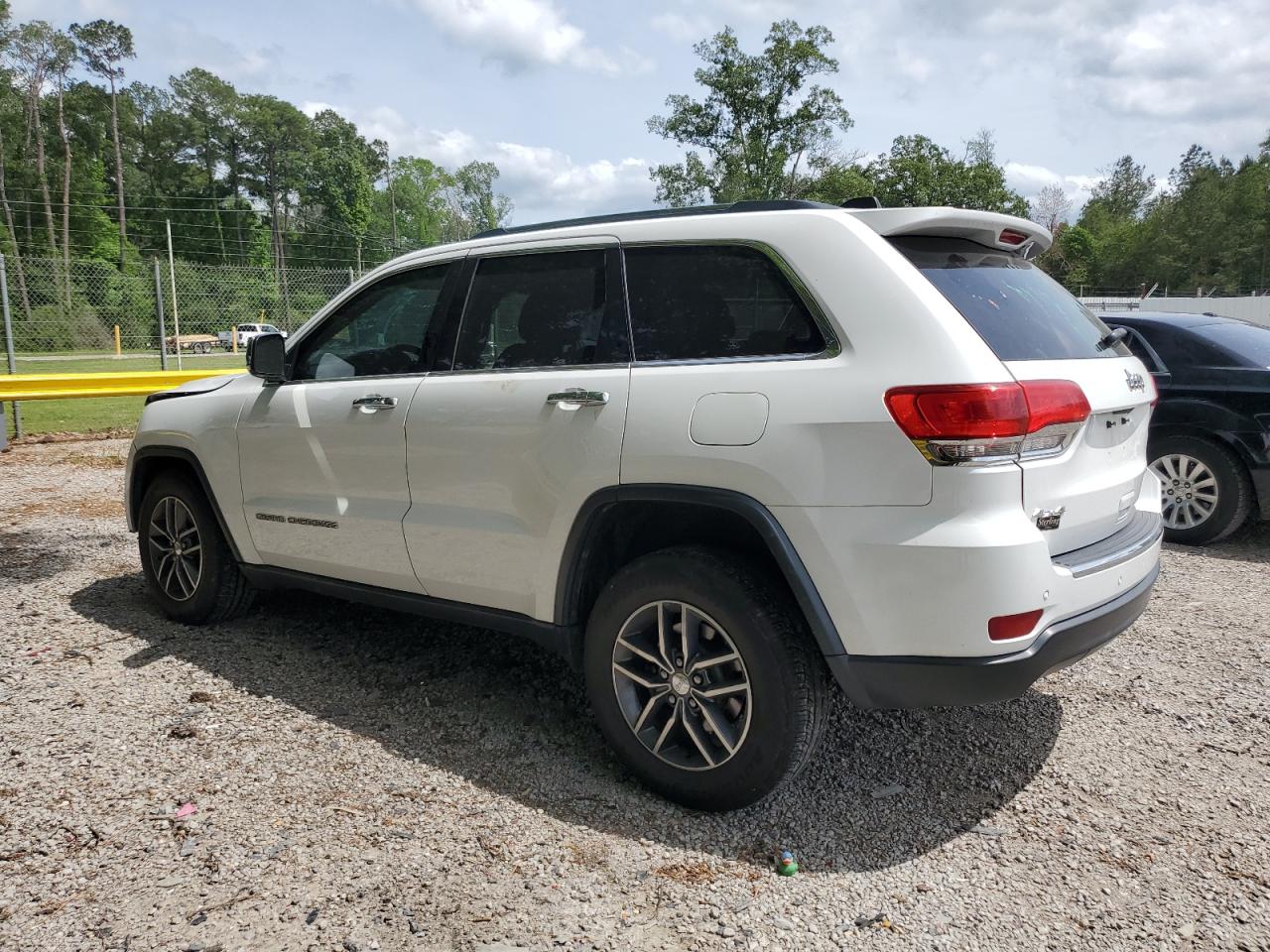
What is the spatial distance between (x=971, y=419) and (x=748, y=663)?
0.96 metres

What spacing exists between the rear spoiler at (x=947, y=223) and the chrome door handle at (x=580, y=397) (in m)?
0.99

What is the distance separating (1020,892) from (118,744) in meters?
3.21

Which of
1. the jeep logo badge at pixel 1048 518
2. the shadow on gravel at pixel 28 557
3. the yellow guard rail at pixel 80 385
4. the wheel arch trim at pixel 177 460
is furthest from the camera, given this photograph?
the yellow guard rail at pixel 80 385

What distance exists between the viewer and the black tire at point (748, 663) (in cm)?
269

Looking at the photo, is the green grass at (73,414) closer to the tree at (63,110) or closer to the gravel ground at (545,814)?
the gravel ground at (545,814)

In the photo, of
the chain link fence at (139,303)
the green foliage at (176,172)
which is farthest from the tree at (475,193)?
the chain link fence at (139,303)

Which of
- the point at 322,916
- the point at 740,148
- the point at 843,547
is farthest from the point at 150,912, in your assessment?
the point at 740,148

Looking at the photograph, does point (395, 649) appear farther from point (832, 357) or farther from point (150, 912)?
point (832, 357)

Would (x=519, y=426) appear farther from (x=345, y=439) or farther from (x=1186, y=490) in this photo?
(x=1186, y=490)

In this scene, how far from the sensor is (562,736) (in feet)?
11.6

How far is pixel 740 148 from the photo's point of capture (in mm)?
39562

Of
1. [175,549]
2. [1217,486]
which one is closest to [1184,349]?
[1217,486]

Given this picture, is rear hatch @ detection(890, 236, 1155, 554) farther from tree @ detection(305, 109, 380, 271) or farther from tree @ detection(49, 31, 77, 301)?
tree @ detection(305, 109, 380, 271)

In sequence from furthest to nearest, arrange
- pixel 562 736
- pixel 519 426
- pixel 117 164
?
pixel 117 164 < pixel 562 736 < pixel 519 426
